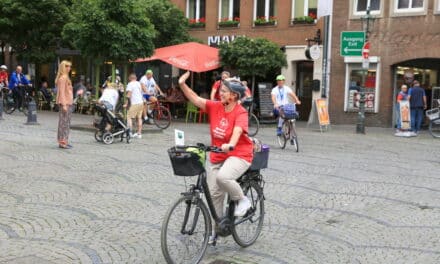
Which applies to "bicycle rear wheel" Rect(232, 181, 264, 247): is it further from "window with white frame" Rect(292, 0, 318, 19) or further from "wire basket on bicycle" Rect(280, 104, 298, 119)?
"window with white frame" Rect(292, 0, 318, 19)

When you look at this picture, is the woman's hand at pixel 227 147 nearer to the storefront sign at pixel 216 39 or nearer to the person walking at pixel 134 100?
the person walking at pixel 134 100

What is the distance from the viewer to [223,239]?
230 inches

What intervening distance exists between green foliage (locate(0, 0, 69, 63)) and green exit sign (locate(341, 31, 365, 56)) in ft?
40.3

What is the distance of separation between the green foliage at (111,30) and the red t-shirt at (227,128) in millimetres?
10712

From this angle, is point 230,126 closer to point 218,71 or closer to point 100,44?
point 100,44

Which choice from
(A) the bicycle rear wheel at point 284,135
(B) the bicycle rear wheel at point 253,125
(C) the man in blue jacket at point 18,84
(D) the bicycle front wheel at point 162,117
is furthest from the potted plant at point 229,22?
(A) the bicycle rear wheel at point 284,135

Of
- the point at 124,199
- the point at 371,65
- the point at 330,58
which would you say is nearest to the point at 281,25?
the point at 330,58

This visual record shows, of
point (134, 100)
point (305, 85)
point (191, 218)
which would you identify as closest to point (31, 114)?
point (134, 100)

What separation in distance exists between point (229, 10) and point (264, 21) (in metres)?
2.19

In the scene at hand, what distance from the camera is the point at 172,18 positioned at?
Result: 2436 cm

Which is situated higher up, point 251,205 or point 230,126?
point 230,126

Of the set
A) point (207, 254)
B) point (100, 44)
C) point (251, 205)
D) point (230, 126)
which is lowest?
point (207, 254)

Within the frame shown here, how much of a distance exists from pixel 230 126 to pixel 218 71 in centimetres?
2144

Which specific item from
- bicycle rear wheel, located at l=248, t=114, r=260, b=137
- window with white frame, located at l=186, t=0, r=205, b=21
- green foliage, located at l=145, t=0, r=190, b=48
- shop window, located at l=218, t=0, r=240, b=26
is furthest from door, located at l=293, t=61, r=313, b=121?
bicycle rear wheel, located at l=248, t=114, r=260, b=137
